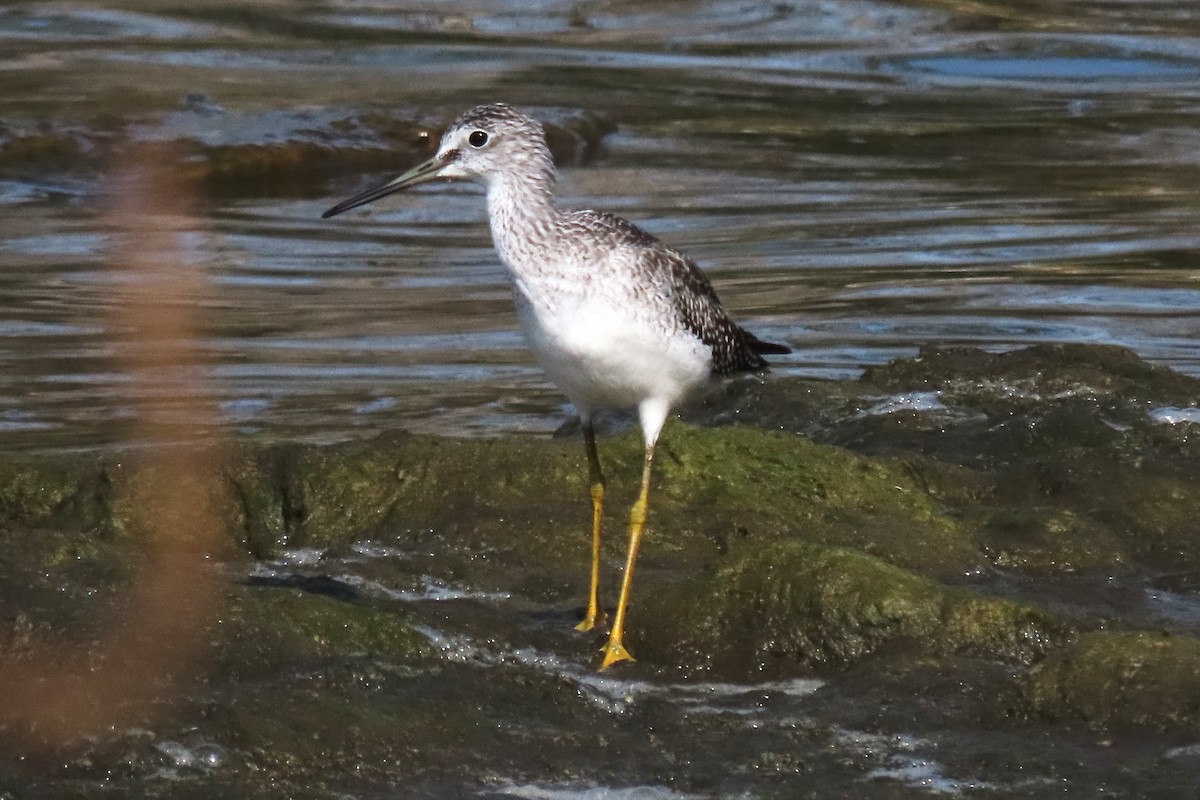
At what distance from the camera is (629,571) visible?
6.47m

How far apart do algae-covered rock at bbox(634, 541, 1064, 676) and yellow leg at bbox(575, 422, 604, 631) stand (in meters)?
0.35

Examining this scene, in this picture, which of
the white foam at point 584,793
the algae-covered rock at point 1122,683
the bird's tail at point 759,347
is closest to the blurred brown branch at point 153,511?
the white foam at point 584,793

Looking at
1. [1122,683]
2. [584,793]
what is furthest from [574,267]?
[1122,683]

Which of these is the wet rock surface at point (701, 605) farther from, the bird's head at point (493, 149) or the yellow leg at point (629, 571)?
the bird's head at point (493, 149)

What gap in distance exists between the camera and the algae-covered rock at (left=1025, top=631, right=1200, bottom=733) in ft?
17.3

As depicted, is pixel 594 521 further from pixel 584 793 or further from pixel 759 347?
pixel 584 793

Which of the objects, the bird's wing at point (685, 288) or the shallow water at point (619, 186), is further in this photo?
the shallow water at point (619, 186)

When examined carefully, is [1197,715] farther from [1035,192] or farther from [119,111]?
[119,111]

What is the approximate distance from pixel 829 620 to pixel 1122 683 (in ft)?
2.90

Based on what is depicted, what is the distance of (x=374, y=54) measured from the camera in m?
19.5

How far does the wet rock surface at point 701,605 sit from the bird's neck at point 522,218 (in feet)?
3.11

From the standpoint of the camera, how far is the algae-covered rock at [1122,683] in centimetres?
527

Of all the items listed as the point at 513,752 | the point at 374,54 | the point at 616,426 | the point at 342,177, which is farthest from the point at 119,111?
the point at 513,752

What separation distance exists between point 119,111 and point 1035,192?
7.02m
